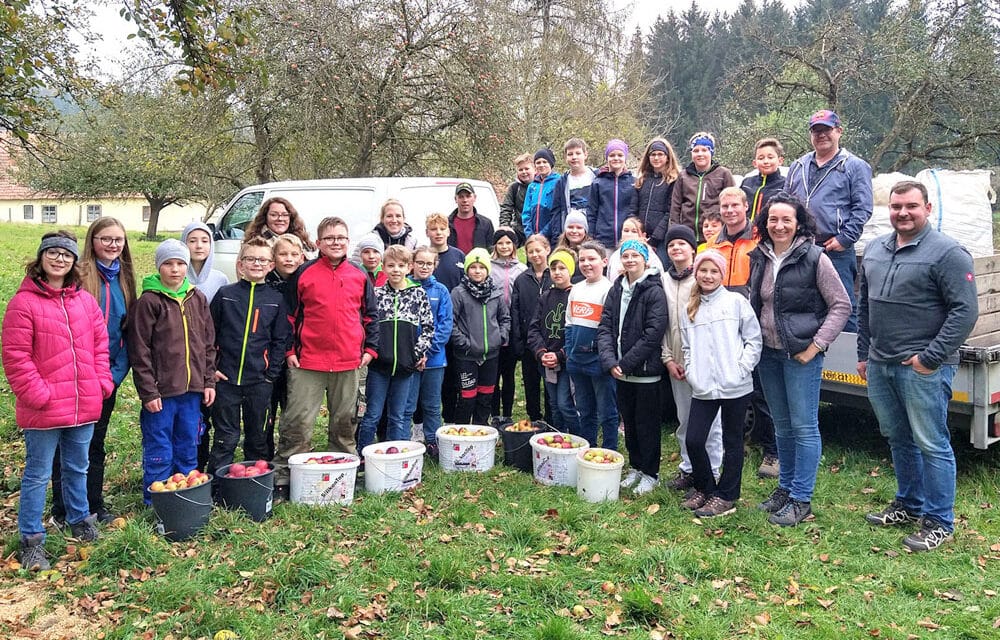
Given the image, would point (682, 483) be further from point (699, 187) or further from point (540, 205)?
point (540, 205)

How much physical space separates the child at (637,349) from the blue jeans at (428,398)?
1.43 meters

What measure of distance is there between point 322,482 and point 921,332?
386cm

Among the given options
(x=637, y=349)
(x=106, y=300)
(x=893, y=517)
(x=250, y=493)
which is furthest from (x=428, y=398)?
(x=893, y=517)

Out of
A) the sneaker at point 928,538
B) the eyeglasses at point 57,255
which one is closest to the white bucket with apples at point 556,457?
the sneaker at point 928,538

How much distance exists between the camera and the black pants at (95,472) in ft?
15.4

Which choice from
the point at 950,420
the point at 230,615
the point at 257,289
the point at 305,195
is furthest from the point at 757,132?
the point at 230,615

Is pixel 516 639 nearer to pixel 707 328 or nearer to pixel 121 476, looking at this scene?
pixel 707 328

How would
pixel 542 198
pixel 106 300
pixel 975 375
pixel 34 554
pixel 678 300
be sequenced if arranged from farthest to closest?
1. pixel 542 198
2. pixel 678 300
3. pixel 975 375
4. pixel 106 300
5. pixel 34 554

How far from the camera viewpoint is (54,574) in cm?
420

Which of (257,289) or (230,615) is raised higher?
(257,289)

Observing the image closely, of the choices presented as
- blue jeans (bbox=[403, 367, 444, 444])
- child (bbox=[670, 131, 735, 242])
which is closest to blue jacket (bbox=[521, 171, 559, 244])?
child (bbox=[670, 131, 735, 242])

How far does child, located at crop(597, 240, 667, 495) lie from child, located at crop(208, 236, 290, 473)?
2301 millimetres

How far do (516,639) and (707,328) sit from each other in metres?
2.32

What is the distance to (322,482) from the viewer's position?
5.07 m
